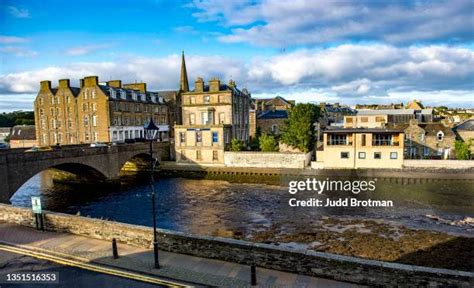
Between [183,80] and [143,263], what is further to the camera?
[183,80]

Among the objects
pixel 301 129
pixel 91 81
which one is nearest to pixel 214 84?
pixel 301 129

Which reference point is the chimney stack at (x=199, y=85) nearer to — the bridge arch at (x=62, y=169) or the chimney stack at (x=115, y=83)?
the chimney stack at (x=115, y=83)

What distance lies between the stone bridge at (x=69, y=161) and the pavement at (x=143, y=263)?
17256mm

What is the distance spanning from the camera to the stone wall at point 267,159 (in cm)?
4925

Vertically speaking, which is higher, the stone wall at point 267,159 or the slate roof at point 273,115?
the slate roof at point 273,115

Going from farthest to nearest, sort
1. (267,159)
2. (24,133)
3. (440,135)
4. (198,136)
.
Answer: (24,133)
(198,136)
(440,135)
(267,159)

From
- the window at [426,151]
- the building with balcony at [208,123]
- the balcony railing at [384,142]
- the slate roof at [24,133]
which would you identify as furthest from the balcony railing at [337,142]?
the slate roof at [24,133]

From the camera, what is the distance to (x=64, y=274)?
38.0 ft

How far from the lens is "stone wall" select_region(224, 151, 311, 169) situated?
4925 centimetres

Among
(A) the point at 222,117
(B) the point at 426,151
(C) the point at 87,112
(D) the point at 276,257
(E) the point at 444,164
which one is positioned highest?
(C) the point at 87,112

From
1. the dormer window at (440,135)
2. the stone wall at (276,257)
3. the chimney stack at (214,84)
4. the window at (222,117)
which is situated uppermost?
the chimney stack at (214,84)

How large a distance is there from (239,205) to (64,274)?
21769mm

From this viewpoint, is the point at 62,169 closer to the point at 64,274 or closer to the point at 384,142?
the point at 64,274

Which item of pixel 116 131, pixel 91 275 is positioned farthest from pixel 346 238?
pixel 116 131
